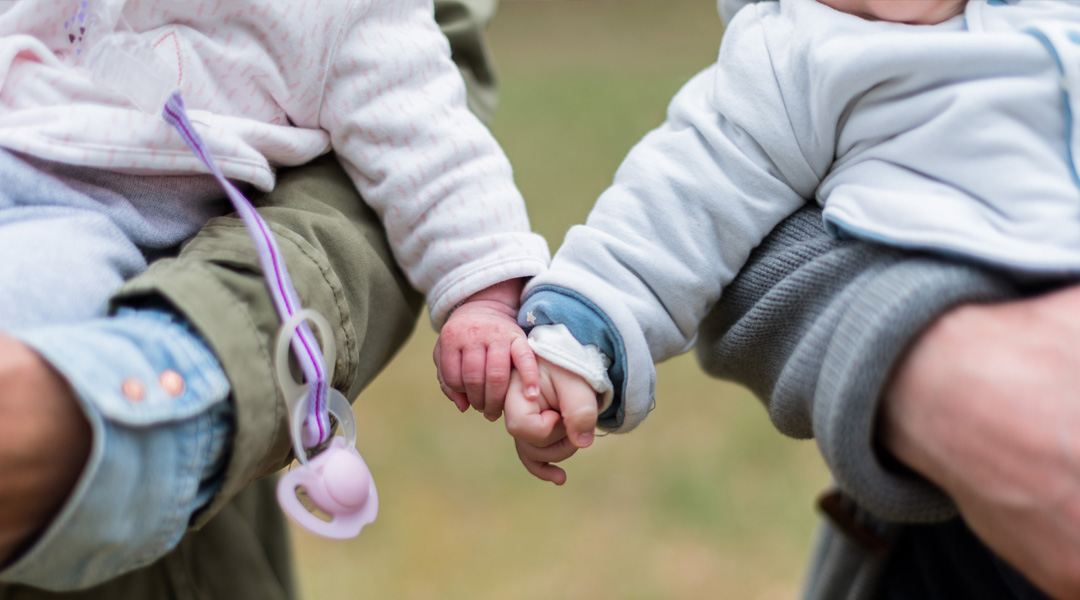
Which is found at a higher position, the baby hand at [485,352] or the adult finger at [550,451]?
the baby hand at [485,352]

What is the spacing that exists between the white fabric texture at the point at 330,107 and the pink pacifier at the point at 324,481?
0.51 feet

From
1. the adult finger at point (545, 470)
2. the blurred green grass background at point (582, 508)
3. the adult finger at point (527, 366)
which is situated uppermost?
the adult finger at point (527, 366)

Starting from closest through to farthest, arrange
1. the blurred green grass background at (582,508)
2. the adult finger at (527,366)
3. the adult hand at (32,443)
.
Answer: the adult hand at (32,443)
the adult finger at (527,366)
the blurred green grass background at (582,508)

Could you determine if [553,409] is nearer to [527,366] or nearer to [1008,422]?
[527,366]

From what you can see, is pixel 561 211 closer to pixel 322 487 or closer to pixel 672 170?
pixel 672 170

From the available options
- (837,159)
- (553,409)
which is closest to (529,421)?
(553,409)

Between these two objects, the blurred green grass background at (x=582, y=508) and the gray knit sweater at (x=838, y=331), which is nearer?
the gray knit sweater at (x=838, y=331)

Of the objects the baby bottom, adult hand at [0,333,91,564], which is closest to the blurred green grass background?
the baby bottom

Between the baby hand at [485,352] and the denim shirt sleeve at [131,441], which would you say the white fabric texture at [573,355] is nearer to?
the baby hand at [485,352]

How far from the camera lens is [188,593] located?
25.5 inches

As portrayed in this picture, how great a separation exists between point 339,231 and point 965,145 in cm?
36

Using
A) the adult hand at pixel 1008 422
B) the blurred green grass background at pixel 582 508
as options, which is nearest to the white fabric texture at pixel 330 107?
the adult hand at pixel 1008 422

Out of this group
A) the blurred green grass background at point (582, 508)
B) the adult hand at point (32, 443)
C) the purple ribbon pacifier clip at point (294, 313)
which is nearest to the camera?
the adult hand at point (32, 443)

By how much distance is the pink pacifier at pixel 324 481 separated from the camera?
408mm
